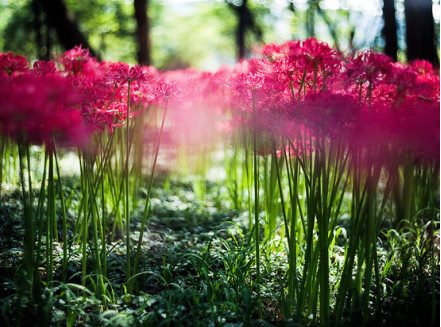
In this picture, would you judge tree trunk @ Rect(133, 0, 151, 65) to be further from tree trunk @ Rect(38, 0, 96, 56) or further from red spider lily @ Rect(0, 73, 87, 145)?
red spider lily @ Rect(0, 73, 87, 145)

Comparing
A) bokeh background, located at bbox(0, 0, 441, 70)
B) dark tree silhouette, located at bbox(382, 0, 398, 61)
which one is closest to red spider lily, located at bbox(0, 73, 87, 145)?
bokeh background, located at bbox(0, 0, 441, 70)

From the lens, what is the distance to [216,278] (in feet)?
7.45

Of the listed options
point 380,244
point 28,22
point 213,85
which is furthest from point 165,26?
point 380,244

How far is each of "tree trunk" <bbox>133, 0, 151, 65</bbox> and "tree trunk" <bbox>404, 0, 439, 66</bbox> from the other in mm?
3424

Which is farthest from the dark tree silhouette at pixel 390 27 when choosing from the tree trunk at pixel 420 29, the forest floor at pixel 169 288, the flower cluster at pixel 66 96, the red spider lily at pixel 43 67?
the red spider lily at pixel 43 67

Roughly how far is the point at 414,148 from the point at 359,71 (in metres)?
0.44

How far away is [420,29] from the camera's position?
3600 millimetres

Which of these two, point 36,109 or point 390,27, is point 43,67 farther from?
point 390,27

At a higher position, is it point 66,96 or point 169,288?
point 66,96

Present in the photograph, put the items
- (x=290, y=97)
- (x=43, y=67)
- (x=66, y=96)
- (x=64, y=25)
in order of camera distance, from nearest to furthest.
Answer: (x=66, y=96) → (x=290, y=97) → (x=43, y=67) → (x=64, y=25)

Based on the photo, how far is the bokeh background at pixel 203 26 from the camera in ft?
13.3

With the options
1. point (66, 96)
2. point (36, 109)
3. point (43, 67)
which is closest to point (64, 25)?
point (43, 67)

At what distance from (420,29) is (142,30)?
12.0 ft

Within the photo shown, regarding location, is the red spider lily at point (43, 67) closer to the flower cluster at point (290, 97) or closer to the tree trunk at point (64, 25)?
the flower cluster at point (290, 97)
